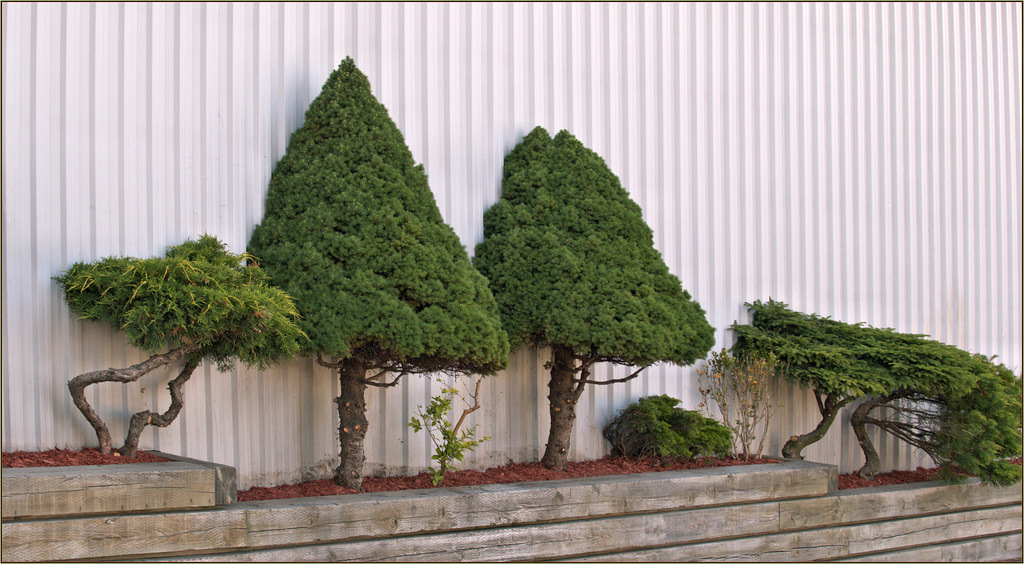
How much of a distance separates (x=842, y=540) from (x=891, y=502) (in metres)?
0.69

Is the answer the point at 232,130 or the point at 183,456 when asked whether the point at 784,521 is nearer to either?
the point at 183,456

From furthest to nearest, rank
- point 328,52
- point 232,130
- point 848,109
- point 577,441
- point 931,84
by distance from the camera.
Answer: point 931,84 → point 848,109 → point 577,441 → point 328,52 → point 232,130

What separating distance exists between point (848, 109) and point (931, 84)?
1.34 metres

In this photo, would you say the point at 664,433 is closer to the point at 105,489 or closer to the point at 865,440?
the point at 865,440

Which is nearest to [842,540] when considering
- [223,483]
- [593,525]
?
[593,525]

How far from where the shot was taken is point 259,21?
19.4ft

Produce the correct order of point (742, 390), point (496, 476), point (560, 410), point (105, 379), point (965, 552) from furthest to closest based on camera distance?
point (965, 552) < point (742, 390) < point (560, 410) < point (496, 476) < point (105, 379)

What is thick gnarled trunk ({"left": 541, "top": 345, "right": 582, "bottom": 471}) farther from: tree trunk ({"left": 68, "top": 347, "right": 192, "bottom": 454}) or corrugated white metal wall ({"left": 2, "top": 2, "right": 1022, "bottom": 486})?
tree trunk ({"left": 68, "top": 347, "right": 192, "bottom": 454})

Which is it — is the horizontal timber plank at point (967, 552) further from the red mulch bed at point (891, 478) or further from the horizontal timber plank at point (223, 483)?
the horizontal timber plank at point (223, 483)

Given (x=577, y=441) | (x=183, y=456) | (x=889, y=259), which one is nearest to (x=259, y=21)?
(x=183, y=456)

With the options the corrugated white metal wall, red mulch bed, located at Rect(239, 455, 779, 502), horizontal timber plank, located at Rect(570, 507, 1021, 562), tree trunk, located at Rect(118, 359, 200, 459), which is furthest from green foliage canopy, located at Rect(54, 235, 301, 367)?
horizontal timber plank, located at Rect(570, 507, 1021, 562)

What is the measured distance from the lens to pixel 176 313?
4520 millimetres

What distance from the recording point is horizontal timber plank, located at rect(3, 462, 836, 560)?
168 inches

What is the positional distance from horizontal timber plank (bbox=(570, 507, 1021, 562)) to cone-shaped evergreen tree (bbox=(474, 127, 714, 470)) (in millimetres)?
1068
